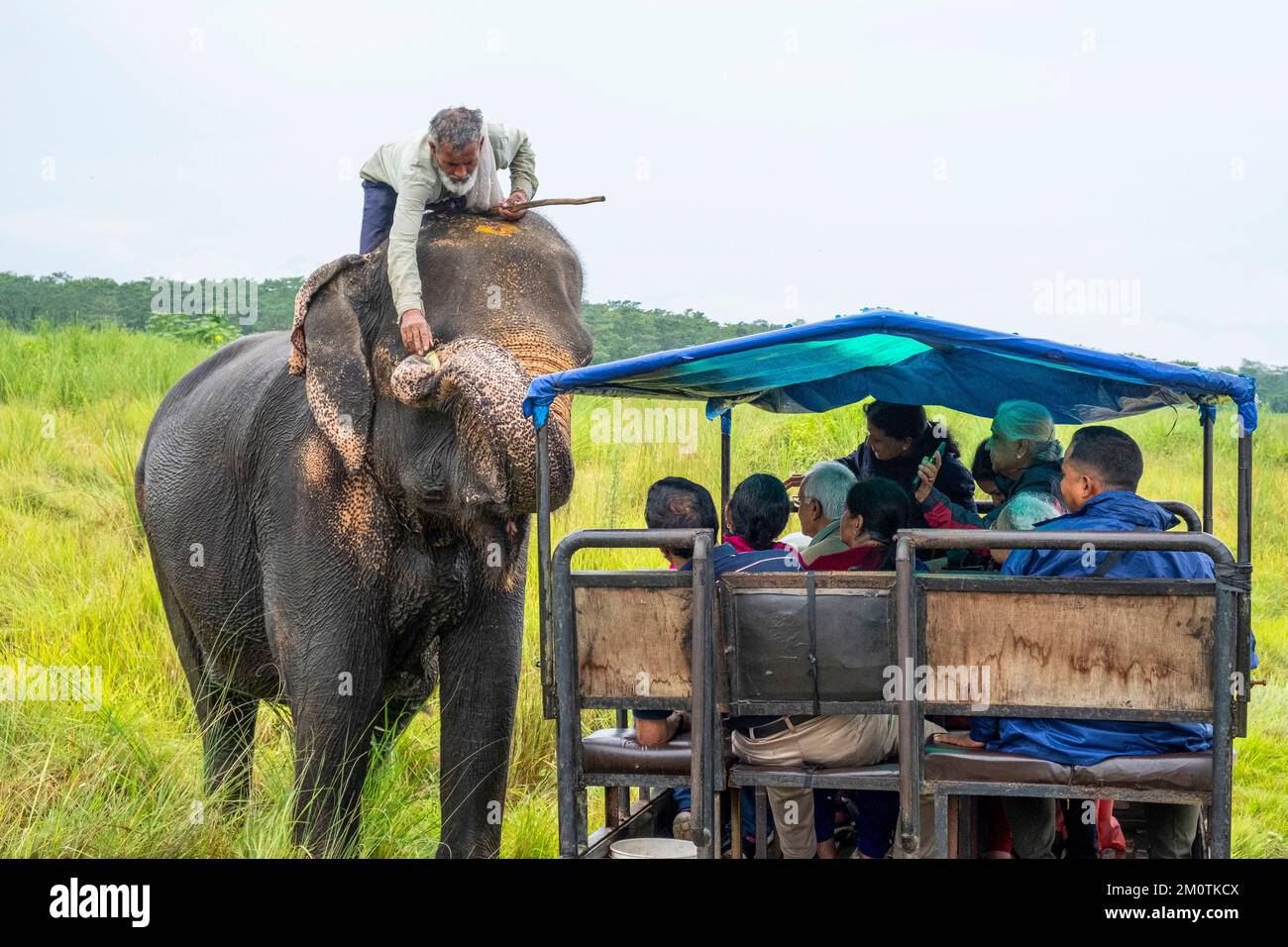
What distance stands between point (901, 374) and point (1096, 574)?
2.08m

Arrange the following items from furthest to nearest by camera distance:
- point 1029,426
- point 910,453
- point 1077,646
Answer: point 910,453, point 1029,426, point 1077,646

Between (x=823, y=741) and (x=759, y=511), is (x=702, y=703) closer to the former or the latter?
(x=823, y=741)

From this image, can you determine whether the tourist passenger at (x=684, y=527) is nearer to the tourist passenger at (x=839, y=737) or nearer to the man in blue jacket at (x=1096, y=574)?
the tourist passenger at (x=839, y=737)

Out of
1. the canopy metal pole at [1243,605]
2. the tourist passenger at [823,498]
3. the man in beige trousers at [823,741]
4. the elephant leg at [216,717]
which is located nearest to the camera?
the canopy metal pole at [1243,605]

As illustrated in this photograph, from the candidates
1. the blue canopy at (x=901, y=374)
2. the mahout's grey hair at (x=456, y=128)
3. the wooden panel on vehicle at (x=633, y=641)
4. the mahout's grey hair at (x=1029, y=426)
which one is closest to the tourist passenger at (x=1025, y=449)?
the mahout's grey hair at (x=1029, y=426)

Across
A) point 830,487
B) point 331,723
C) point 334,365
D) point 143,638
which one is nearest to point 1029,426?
point 830,487

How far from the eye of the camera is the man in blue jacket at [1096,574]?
4.28m

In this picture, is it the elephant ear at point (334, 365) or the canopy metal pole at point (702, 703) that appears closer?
the canopy metal pole at point (702, 703)

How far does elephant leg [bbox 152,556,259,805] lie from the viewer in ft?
21.5

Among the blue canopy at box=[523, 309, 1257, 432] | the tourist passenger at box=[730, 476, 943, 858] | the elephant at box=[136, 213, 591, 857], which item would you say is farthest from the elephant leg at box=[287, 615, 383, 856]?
the tourist passenger at box=[730, 476, 943, 858]

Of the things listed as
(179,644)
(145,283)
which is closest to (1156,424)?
(179,644)

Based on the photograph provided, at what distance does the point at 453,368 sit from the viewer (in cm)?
508

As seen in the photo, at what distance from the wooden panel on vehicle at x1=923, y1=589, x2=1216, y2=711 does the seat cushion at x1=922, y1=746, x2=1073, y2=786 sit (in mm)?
192

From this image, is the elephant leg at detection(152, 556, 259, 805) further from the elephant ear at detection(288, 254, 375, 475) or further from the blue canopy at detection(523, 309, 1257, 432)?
the blue canopy at detection(523, 309, 1257, 432)
